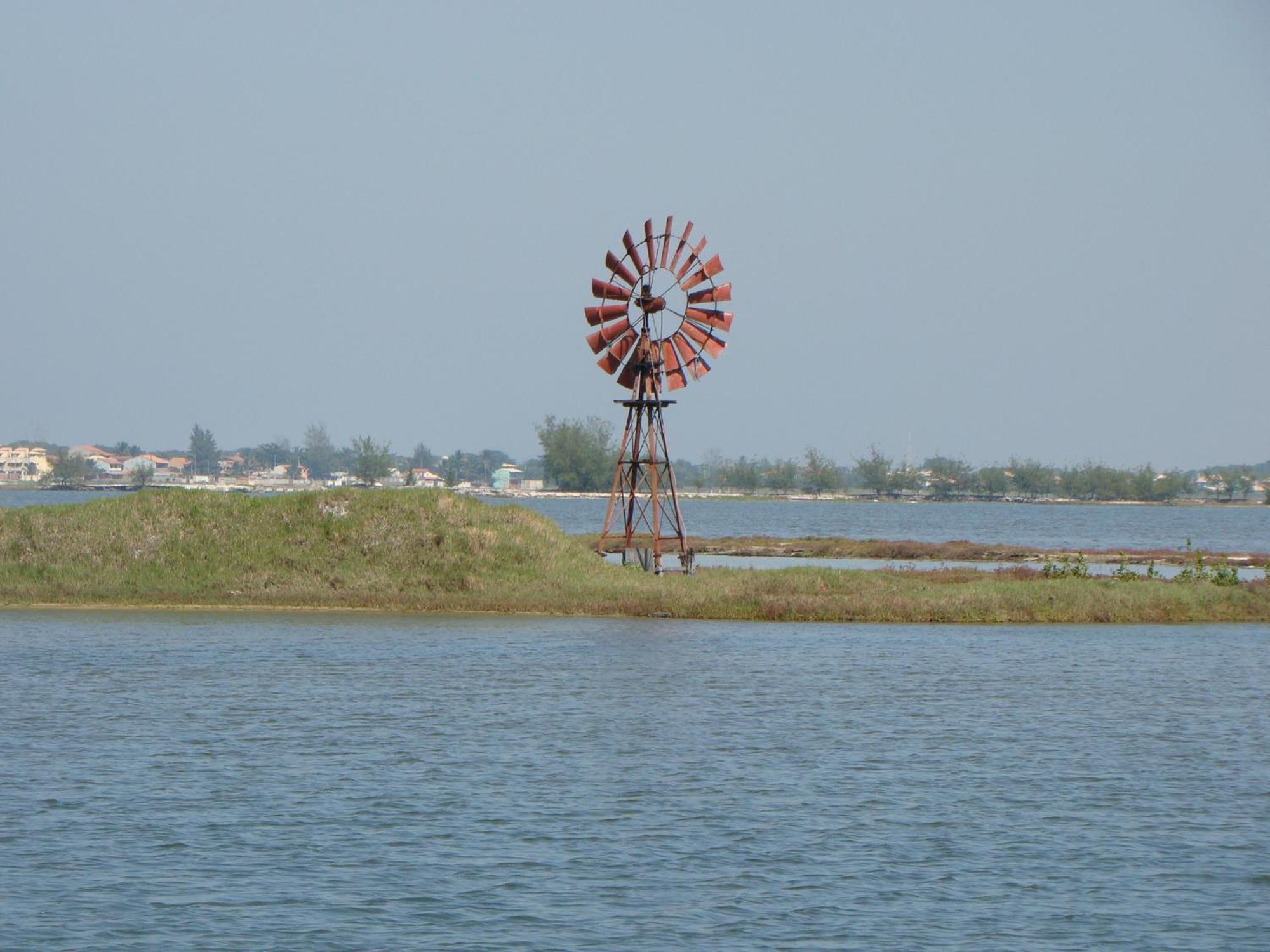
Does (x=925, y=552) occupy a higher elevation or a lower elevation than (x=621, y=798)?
higher

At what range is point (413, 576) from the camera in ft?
140

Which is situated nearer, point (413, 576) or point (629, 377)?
point (413, 576)

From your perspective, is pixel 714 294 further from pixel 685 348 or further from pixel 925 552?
pixel 925 552

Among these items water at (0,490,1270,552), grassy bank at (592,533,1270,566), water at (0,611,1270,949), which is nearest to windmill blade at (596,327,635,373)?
water at (0,611,1270,949)

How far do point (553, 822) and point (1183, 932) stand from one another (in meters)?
7.62

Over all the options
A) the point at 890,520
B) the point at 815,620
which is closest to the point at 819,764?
the point at 815,620

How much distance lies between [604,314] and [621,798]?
28984 millimetres

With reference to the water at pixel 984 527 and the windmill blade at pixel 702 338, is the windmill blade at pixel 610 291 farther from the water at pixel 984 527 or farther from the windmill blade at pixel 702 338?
the water at pixel 984 527

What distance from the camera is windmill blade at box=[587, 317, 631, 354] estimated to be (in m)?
48.0

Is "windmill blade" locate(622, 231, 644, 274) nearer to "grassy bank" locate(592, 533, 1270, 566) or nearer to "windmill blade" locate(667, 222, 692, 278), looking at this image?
"windmill blade" locate(667, 222, 692, 278)

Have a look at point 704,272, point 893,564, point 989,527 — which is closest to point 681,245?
point 704,272

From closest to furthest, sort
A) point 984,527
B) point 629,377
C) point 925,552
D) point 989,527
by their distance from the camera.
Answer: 1. point 629,377
2. point 925,552
3. point 989,527
4. point 984,527

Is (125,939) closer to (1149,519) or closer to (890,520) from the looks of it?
(890,520)

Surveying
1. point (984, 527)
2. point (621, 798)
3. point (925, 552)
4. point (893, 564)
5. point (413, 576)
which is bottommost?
point (621, 798)
